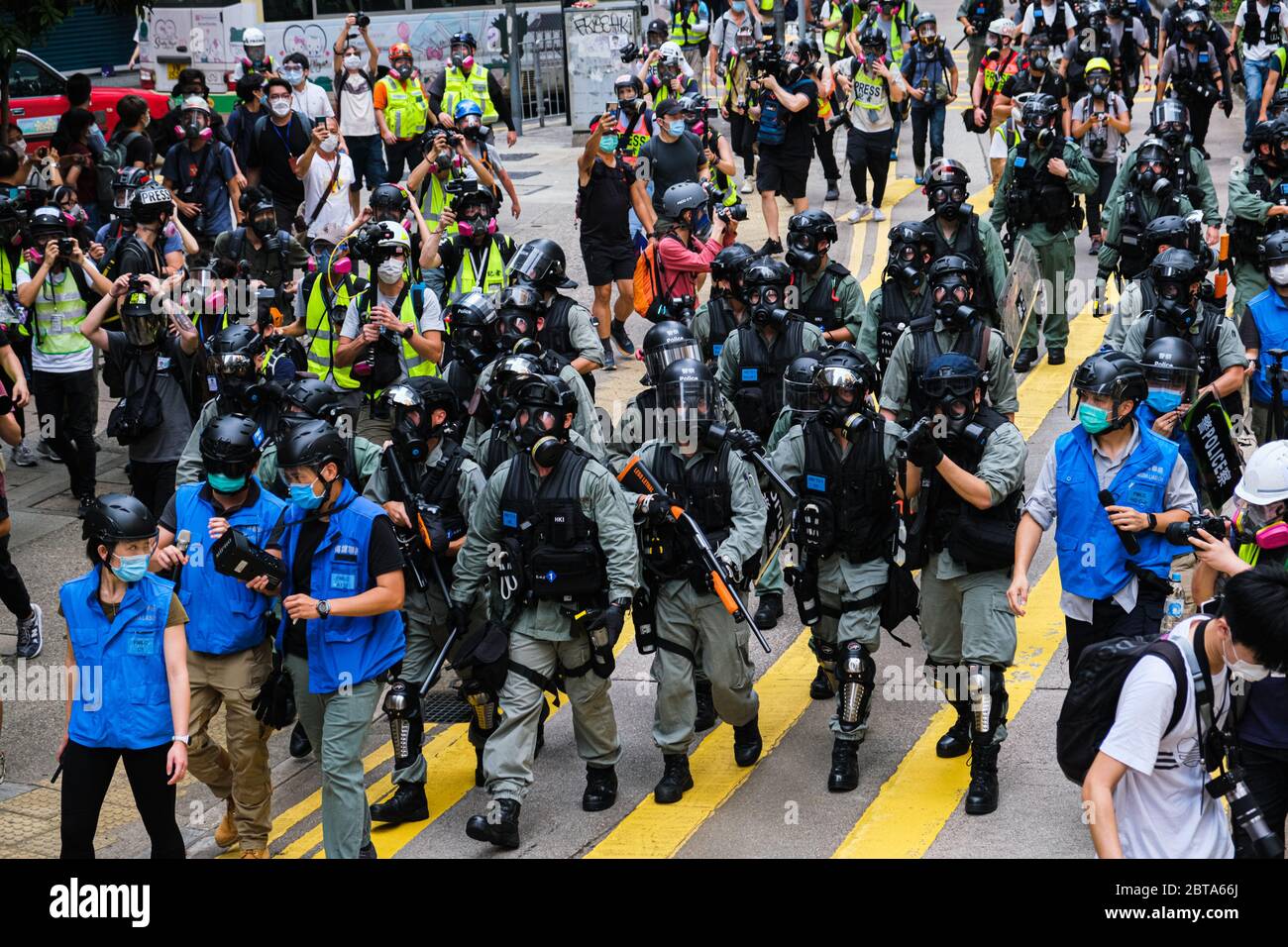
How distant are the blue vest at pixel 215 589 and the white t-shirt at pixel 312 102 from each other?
963 cm

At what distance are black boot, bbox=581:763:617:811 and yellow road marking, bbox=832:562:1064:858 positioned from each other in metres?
1.21

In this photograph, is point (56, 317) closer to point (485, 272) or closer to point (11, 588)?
point (11, 588)

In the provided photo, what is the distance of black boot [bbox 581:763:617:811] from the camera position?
823 centimetres

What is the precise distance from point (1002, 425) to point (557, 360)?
2.93m

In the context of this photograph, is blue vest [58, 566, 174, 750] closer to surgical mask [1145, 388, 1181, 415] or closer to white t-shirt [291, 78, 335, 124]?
surgical mask [1145, 388, 1181, 415]

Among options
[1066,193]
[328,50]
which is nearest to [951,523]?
[1066,193]

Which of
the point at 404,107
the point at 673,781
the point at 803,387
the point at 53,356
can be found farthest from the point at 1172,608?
the point at 404,107

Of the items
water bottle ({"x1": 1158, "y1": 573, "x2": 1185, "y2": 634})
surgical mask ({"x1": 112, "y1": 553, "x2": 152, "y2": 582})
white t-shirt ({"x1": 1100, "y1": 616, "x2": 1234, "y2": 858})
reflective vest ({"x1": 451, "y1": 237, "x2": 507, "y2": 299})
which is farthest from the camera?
reflective vest ({"x1": 451, "y1": 237, "x2": 507, "y2": 299})

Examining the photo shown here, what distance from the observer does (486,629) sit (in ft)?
26.2

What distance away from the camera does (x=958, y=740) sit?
8.48 meters

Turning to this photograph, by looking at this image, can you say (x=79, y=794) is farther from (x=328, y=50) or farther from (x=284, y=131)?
(x=328, y=50)

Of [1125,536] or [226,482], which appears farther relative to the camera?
[226,482]

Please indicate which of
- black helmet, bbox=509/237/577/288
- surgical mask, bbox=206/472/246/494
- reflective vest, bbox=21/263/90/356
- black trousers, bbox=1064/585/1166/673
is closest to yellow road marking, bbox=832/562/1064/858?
black trousers, bbox=1064/585/1166/673

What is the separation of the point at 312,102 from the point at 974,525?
1075 centimetres
